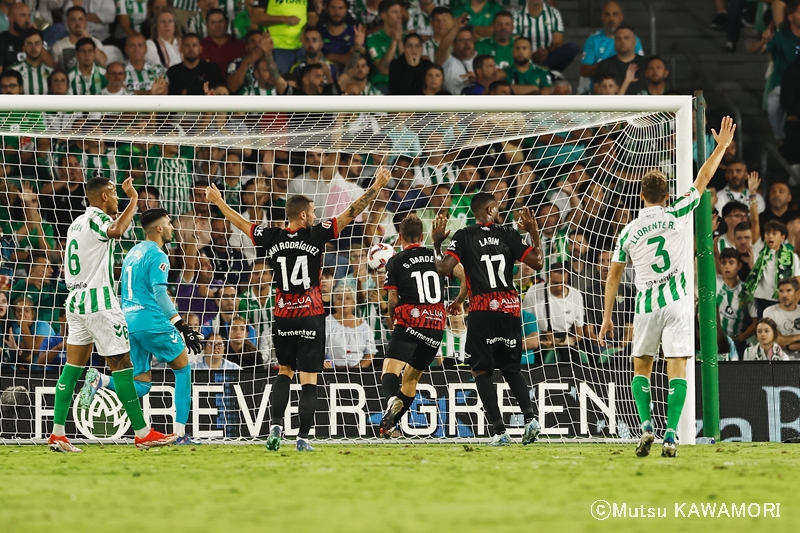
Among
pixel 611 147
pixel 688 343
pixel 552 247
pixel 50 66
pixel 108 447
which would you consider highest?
pixel 50 66

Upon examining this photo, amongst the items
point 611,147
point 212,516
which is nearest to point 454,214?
point 611,147

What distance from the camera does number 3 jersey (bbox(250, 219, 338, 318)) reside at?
9172 mm

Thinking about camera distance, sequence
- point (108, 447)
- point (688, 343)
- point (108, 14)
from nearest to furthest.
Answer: point (688, 343) < point (108, 447) < point (108, 14)

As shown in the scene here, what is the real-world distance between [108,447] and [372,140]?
12.6ft

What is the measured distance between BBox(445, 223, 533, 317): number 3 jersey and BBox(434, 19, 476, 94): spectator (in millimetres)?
5504

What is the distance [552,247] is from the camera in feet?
38.5

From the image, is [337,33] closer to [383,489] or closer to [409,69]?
[409,69]

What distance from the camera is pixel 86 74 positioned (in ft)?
46.6

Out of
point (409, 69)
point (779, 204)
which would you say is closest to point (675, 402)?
point (779, 204)

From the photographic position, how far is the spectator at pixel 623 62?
15039mm

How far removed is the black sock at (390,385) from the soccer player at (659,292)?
2.29m

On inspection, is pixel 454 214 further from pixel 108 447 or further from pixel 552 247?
pixel 108 447

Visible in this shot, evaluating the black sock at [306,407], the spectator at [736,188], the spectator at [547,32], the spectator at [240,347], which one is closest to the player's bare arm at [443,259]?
the black sock at [306,407]

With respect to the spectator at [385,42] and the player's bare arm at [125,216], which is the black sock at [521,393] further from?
the spectator at [385,42]
